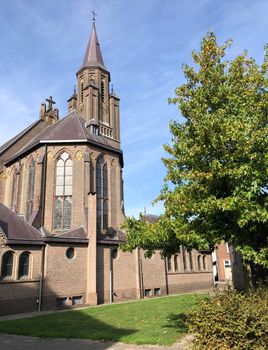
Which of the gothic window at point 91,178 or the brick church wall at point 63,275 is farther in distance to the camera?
the gothic window at point 91,178

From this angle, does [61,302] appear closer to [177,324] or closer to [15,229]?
[15,229]

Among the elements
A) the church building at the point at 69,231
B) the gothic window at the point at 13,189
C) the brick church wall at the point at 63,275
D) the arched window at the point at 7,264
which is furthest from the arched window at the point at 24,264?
the gothic window at the point at 13,189

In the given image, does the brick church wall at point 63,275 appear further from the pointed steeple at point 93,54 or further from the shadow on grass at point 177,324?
the pointed steeple at point 93,54

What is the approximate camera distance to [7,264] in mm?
19859

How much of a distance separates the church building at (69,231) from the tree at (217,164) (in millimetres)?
11321

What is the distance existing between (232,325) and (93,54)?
146 ft

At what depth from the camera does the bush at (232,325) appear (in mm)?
5551

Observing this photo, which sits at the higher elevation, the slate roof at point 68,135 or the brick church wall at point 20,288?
the slate roof at point 68,135

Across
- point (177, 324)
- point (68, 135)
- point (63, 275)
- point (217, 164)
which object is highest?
point (68, 135)

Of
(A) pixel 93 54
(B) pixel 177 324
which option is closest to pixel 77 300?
A: (B) pixel 177 324

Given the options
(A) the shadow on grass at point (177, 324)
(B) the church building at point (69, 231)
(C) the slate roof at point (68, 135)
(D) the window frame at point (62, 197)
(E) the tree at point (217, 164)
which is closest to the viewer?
(E) the tree at point (217, 164)

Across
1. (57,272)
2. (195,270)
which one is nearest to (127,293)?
(57,272)

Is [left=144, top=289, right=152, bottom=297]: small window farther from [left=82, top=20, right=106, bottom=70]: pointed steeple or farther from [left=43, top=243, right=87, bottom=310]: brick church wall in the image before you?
[left=82, top=20, right=106, bottom=70]: pointed steeple

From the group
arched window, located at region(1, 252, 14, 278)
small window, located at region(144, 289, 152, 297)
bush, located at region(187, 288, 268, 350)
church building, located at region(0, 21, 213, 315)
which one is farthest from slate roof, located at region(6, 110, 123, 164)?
bush, located at region(187, 288, 268, 350)
